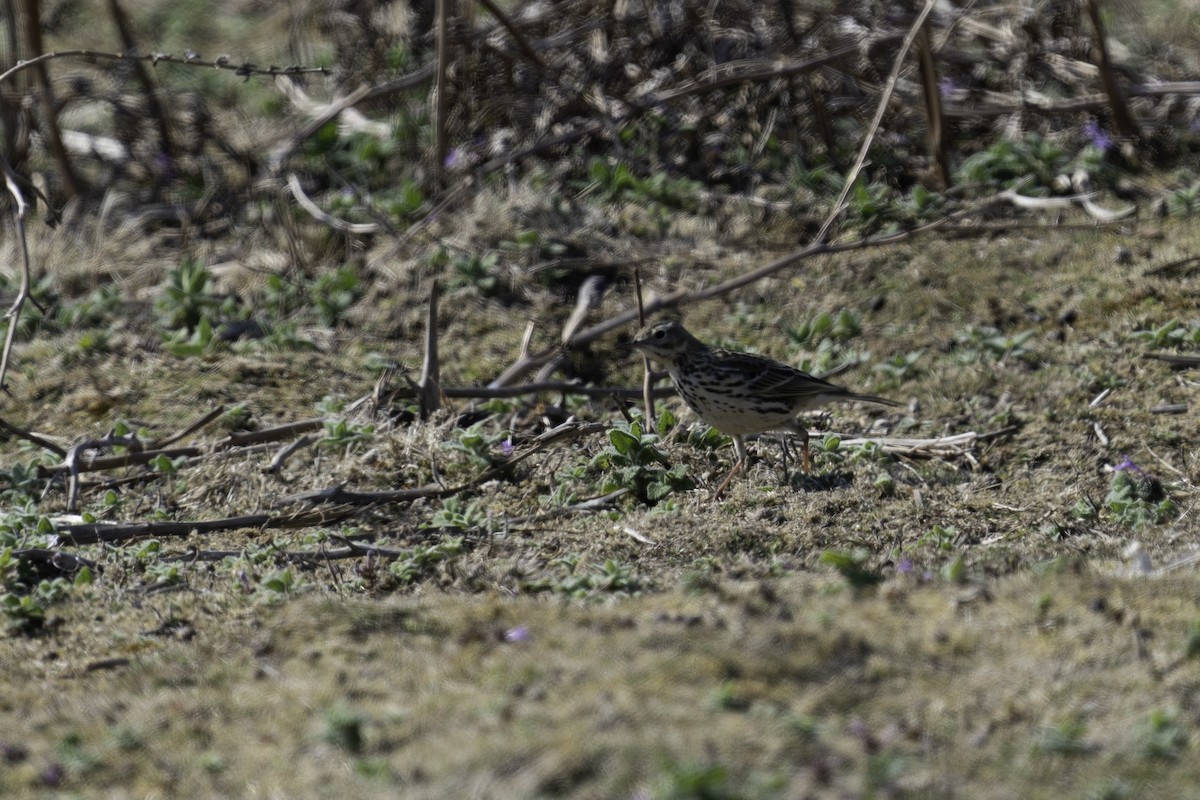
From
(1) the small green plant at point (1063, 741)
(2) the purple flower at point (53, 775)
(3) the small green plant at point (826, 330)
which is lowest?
(3) the small green plant at point (826, 330)

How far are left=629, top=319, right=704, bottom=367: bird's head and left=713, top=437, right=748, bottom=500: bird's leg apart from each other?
0.46 metres

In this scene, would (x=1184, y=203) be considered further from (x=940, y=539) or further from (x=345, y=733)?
(x=345, y=733)

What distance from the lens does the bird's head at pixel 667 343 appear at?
21.3ft

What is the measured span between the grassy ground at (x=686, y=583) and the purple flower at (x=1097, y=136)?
95 cm

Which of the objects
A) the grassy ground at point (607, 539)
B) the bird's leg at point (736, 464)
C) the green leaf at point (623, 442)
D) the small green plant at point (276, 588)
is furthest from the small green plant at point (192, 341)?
the bird's leg at point (736, 464)

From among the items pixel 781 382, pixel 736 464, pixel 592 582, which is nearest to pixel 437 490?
pixel 736 464

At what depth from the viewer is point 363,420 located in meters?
6.89

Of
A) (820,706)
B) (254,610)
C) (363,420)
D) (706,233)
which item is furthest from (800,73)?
(820,706)

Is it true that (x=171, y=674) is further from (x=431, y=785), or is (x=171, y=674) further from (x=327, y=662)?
(x=431, y=785)

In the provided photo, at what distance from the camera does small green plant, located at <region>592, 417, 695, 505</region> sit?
6.12 meters

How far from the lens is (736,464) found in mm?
6379

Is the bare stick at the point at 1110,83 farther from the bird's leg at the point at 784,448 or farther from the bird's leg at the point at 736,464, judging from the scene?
the bird's leg at the point at 736,464

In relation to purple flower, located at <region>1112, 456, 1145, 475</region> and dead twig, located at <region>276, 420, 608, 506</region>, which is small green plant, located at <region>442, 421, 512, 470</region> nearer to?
dead twig, located at <region>276, 420, 608, 506</region>

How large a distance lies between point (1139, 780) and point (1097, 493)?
289cm
